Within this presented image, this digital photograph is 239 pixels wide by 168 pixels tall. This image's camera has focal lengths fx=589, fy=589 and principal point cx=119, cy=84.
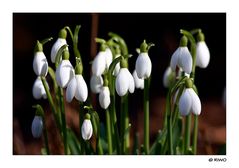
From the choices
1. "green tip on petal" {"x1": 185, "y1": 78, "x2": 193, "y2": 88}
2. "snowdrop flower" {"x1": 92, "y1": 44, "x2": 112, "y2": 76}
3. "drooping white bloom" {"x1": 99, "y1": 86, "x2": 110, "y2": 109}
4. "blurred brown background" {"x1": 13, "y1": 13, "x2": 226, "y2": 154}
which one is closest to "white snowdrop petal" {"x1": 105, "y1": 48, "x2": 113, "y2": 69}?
"snowdrop flower" {"x1": 92, "y1": 44, "x2": 112, "y2": 76}

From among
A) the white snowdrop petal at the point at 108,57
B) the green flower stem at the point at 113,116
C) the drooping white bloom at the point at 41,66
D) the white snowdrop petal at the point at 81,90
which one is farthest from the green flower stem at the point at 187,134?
the drooping white bloom at the point at 41,66

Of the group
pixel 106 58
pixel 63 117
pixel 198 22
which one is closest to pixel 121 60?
pixel 106 58

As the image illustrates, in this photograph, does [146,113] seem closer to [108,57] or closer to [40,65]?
[108,57]

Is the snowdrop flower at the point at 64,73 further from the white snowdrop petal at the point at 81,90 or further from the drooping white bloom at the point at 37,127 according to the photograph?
the drooping white bloom at the point at 37,127

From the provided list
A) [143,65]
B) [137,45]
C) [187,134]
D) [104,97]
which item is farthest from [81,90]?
[137,45]

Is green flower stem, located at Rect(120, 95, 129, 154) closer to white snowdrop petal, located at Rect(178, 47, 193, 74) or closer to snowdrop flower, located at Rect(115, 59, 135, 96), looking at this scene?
snowdrop flower, located at Rect(115, 59, 135, 96)

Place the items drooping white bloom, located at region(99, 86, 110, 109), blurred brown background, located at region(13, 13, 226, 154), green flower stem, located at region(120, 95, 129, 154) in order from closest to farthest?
drooping white bloom, located at region(99, 86, 110, 109), green flower stem, located at region(120, 95, 129, 154), blurred brown background, located at region(13, 13, 226, 154)
